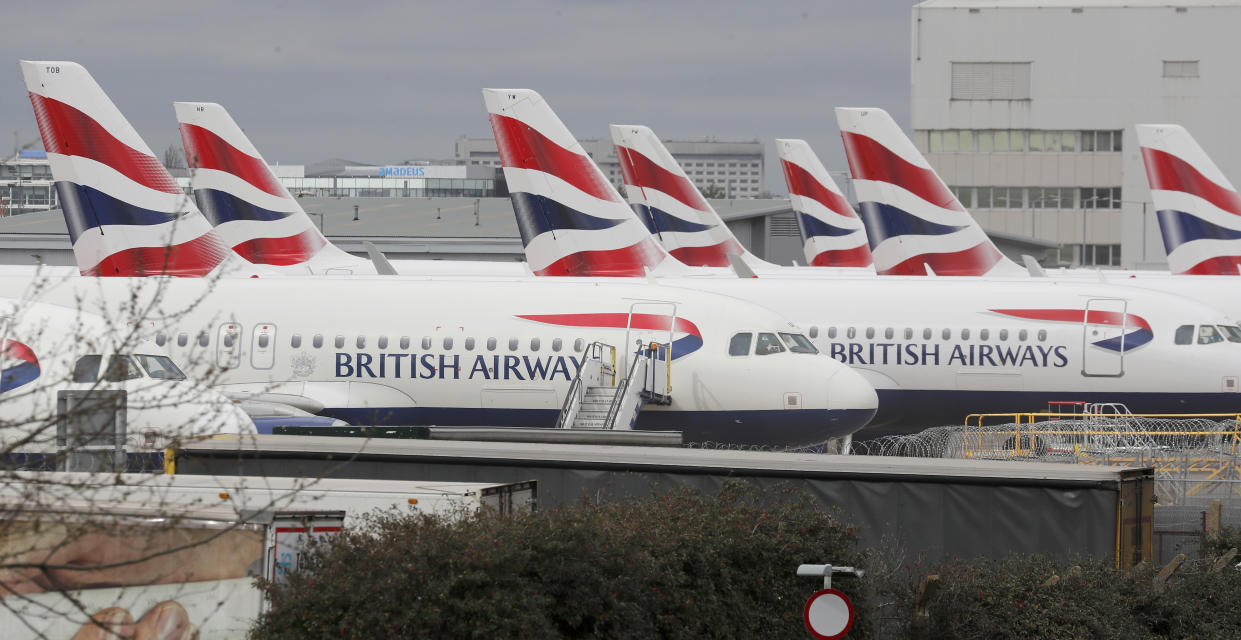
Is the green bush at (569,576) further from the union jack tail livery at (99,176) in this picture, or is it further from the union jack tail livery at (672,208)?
the union jack tail livery at (672,208)

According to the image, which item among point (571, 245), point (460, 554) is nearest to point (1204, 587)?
point (460, 554)

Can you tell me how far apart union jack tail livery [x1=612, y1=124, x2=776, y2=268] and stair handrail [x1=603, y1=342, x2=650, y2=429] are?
25542 mm

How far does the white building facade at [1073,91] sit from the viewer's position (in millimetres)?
97438

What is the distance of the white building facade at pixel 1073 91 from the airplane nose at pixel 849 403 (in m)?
70.7

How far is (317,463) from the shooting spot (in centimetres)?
2003

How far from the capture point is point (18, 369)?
22375 mm

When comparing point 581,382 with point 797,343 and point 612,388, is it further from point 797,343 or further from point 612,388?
point 797,343

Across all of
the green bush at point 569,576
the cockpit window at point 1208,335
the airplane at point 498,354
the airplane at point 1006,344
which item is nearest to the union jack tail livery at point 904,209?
the airplane at point 1006,344

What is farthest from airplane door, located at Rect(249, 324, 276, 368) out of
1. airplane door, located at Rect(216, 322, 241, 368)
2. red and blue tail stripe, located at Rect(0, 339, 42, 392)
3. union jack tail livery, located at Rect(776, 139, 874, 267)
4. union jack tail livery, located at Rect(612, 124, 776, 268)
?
union jack tail livery, located at Rect(776, 139, 874, 267)

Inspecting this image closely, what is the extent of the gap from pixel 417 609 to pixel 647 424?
1779cm

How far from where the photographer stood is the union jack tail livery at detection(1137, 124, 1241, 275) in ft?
151

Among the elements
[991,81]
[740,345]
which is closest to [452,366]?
[740,345]

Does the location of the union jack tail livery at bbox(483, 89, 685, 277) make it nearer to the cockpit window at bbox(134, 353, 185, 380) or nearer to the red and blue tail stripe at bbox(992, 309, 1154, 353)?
the red and blue tail stripe at bbox(992, 309, 1154, 353)

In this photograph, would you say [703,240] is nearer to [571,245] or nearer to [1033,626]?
[571,245]
